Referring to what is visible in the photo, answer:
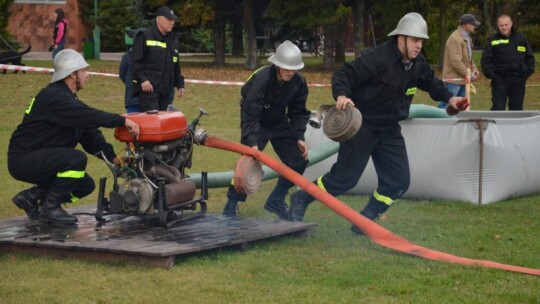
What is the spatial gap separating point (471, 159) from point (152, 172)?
3.94 meters

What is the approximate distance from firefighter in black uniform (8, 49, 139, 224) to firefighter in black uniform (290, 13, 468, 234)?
1973 mm

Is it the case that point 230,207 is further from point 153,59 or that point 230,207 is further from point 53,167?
point 153,59

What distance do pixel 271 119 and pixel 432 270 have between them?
8.66 feet

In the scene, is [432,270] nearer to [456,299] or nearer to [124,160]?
[456,299]

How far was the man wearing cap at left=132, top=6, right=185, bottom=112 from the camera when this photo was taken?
12.9 metres

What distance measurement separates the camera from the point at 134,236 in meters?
8.68

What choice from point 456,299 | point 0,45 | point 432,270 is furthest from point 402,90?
point 0,45

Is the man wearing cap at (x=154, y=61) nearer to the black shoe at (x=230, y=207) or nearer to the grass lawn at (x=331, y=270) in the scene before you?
the grass lawn at (x=331, y=270)

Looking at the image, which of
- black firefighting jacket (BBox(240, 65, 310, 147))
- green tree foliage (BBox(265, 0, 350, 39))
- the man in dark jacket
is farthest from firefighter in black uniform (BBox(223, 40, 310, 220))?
green tree foliage (BBox(265, 0, 350, 39))

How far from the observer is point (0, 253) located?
28.1 ft

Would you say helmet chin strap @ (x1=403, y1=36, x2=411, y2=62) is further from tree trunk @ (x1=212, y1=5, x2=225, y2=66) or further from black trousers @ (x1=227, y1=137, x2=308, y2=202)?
tree trunk @ (x1=212, y1=5, x2=225, y2=66)

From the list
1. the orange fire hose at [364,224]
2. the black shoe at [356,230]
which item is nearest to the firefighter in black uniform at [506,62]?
the black shoe at [356,230]

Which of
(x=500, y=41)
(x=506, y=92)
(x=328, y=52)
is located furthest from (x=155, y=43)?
(x=328, y=52)

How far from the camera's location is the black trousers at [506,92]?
16623 mm
